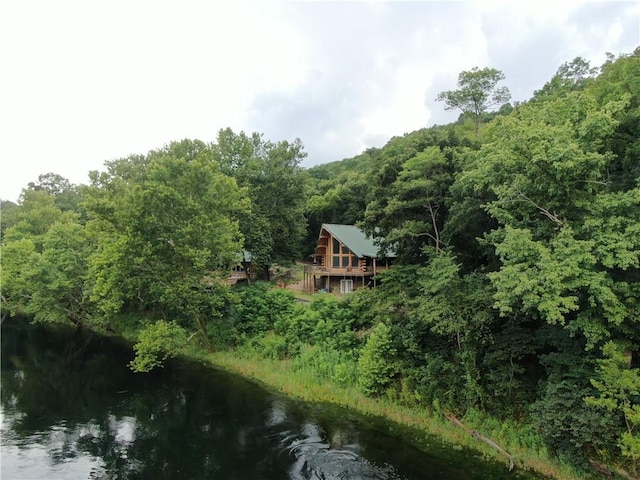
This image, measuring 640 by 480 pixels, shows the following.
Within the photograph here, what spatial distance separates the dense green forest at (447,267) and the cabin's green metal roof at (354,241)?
291cm

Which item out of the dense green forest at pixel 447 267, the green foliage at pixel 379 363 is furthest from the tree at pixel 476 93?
the green foliage at pixel 379 363

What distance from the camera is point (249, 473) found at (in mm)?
13469

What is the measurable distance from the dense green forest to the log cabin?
113 inches

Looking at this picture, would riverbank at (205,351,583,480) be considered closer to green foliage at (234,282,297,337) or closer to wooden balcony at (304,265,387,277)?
green foliage at (234,282,297,337)

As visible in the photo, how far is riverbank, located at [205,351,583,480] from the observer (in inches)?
515

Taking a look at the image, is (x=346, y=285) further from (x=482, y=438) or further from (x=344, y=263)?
(x=482, y=438)

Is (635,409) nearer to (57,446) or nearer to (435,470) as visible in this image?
(435,470)

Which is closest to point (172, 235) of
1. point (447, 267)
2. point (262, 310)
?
point (262, 310)

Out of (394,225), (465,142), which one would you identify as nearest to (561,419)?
(394,225)

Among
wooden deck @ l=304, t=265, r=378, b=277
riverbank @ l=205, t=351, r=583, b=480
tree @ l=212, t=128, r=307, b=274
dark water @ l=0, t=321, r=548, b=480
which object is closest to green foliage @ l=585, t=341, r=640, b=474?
riverbank @ l=205, t=351, r=583, b=480

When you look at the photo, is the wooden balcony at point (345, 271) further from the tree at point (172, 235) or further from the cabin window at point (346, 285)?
the tree at point (172, 235)

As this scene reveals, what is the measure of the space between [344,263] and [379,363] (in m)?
17.1

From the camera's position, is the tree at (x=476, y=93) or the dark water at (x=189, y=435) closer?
the dark water at (x=189, y=435)

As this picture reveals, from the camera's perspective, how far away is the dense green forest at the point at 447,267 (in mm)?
11773
